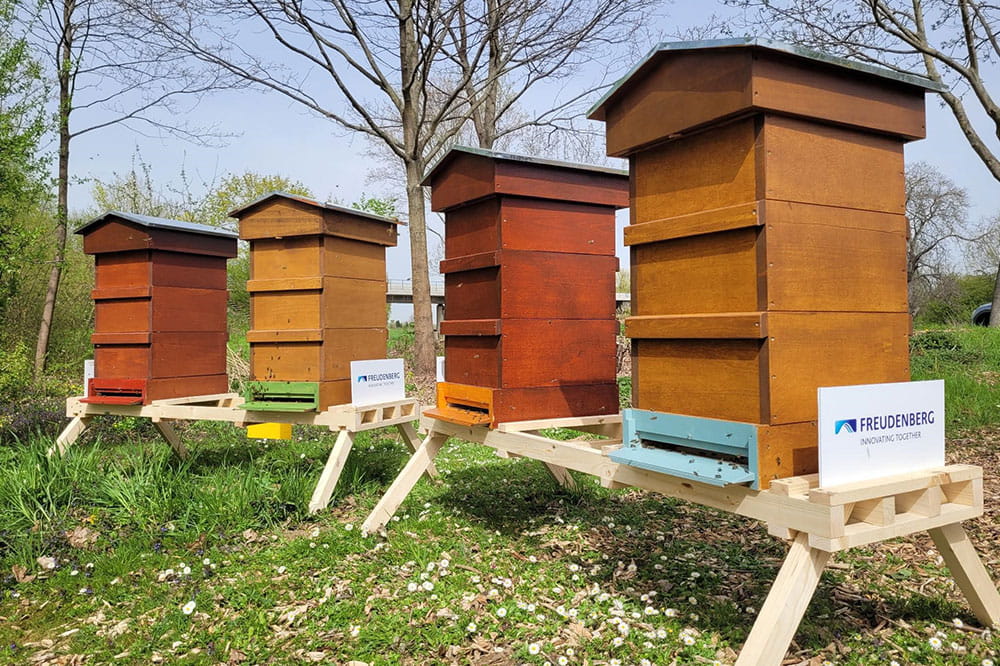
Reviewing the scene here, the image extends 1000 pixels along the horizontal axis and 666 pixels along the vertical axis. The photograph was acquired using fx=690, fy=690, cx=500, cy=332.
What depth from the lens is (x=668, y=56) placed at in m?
2.73

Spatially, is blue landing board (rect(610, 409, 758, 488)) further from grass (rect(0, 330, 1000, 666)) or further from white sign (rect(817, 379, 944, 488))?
grass (rect(0, 330, 1000, 666))

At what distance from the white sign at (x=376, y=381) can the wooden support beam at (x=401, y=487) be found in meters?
0.73

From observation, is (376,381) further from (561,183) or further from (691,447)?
(691,447)

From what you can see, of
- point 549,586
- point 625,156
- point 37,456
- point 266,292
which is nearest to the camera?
point 625,156

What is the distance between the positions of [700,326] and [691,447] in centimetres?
51

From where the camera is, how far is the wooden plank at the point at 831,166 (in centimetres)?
241

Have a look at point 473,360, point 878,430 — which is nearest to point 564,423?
point 473,360

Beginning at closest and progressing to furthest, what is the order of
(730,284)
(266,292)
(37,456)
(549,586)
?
1. (730,284)
2. (549,586)
3. (266,292)
4. (37,456)

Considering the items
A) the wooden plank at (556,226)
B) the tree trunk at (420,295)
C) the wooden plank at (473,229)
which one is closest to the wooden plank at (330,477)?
the wooden plank at (473,229)

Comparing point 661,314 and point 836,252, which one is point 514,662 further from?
point 836,252

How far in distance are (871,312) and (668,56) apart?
127 cm

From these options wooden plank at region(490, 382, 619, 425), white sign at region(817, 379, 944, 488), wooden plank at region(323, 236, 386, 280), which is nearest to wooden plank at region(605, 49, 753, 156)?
white sign at region(817, 379, 944, 488)

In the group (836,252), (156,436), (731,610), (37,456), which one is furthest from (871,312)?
(156,436)

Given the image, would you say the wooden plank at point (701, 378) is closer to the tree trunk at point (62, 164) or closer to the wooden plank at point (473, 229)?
the wooden plank at point (473, 229)
